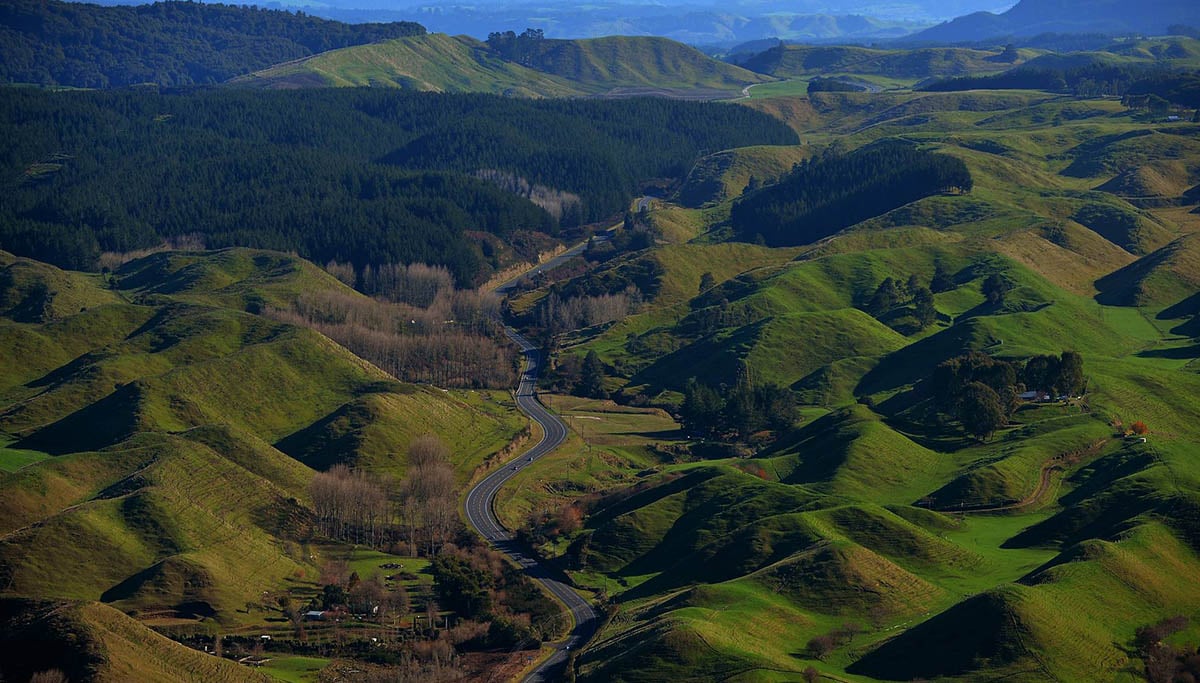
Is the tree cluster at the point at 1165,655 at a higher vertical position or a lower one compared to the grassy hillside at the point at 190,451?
higher

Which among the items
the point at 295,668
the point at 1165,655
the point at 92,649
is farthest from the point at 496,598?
the point at 1165,655

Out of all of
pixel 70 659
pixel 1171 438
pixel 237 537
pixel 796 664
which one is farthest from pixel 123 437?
pixel 1171 438

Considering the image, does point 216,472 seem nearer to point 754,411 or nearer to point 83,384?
point 83,384

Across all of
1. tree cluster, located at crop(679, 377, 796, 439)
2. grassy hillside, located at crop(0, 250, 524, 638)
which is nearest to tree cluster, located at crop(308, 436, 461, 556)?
grassy hillside, located at crop(0, 250, 524, 638)

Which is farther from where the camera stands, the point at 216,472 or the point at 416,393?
the point at 416,393

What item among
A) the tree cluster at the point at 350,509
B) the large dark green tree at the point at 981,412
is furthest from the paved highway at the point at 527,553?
the large dark green tree at the point at 981,412

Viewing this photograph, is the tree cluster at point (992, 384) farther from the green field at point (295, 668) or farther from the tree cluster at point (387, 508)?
the green field at point (295, 668)
